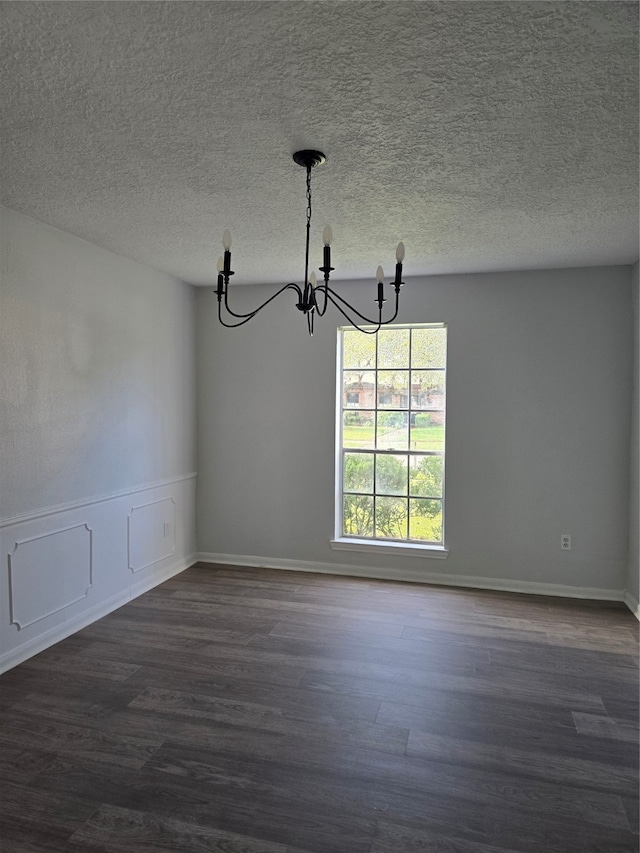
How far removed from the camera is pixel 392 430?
5.02 meters

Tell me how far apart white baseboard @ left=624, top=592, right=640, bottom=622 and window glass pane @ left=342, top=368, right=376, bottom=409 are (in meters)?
2.50

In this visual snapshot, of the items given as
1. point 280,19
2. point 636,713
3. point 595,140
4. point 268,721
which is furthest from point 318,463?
point 280,19

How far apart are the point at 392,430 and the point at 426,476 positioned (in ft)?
1.65

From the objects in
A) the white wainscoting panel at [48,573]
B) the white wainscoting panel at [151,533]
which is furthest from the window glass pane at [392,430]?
the white wainscoting panel at [48,573]

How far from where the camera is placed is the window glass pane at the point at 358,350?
5047 mm

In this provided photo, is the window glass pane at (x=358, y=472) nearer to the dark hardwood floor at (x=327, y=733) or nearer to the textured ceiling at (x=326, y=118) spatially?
the dark hardwood floor at (x=327, y=733)

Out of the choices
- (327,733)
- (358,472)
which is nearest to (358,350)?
(358,472)

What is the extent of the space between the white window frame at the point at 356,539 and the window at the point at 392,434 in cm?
2

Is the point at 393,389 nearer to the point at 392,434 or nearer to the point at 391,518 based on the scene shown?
the point at 392,434

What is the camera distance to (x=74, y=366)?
373 centimetres

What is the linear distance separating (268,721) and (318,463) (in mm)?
2634

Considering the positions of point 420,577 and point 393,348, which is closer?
point 420,577

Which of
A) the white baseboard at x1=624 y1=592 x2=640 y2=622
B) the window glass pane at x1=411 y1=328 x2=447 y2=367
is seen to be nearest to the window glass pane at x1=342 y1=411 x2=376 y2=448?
the window glass pane at x1=411 y1=328 x2=447 y2=367

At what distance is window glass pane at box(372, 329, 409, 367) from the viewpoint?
195 inches
